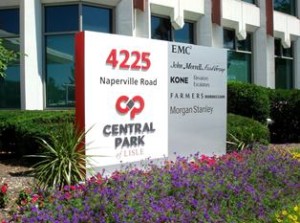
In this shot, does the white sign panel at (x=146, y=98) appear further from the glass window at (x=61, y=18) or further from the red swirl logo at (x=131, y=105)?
the glass window at (x=61, y=18)

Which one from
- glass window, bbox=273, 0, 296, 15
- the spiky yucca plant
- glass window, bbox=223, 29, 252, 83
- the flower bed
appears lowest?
the flower bed

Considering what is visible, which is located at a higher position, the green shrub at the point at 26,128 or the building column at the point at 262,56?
the building column at the point at 262,56

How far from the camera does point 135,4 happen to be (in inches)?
675

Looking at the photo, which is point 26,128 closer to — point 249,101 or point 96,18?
point 96,18

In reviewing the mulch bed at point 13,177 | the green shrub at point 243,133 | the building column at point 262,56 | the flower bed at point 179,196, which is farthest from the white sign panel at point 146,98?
the building column at point 262,56

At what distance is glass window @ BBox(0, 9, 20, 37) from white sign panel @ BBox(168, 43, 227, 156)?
24.8ft

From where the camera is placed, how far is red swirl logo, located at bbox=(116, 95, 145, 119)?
8.59 metres

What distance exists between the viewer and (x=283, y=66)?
27844 mm

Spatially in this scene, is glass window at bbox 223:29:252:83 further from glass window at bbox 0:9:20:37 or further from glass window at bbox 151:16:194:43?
glass window at bbox 0:9:20:37

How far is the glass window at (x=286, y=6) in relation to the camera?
2735 cm

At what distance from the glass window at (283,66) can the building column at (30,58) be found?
1425 centimetres

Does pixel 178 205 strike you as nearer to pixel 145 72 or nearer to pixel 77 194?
pixel 77 194

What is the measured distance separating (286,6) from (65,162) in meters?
22.7

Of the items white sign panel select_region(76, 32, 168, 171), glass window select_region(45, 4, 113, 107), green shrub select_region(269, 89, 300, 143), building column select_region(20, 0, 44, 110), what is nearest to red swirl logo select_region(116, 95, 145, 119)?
white sign panel select_region(76, 32, 168, 171)
